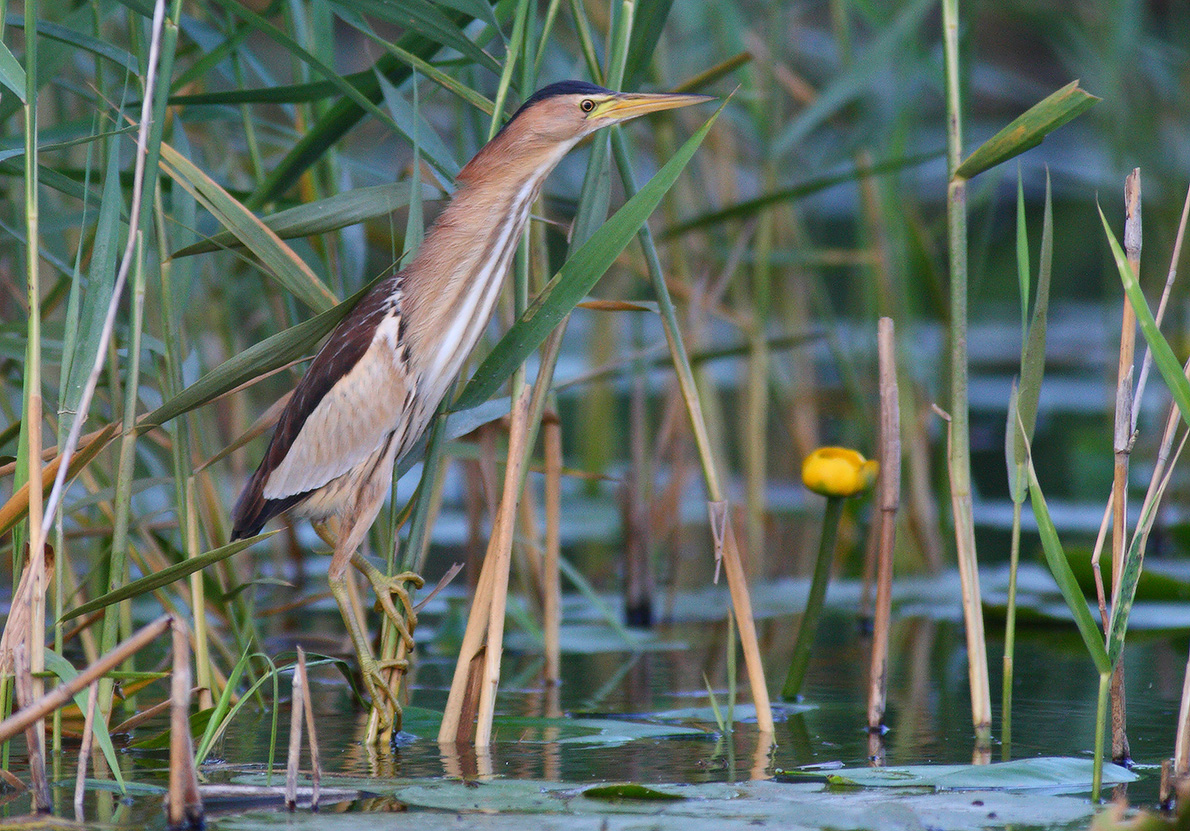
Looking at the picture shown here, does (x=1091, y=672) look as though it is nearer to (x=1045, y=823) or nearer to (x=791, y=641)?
(x=791, y=641)

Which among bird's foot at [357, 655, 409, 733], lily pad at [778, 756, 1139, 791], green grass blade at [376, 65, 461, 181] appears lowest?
lily pad at [778, 756, 1139, 791]

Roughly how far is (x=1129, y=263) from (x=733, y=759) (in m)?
0.82

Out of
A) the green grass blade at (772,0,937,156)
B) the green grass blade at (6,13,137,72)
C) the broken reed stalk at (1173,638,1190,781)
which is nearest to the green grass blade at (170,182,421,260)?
the green grass blade at (6,13,137,72)

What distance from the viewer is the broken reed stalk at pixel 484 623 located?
5.89 feet

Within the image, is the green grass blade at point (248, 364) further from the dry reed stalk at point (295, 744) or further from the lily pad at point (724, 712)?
the lily pad at point (724, 712)

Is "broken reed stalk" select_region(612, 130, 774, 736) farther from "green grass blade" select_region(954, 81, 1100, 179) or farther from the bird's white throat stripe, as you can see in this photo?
"green grass blade" select_region(954, 81, 1100, 179)

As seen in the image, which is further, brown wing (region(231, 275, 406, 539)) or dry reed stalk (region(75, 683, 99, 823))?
brown wing (region(231, 275, 406, 539))

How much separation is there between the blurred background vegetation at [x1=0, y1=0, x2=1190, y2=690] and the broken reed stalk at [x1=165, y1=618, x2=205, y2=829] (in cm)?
39

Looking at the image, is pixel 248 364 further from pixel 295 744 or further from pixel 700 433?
pixel 700 433

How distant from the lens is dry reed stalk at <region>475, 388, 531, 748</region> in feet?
5.87

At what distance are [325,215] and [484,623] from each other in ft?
1.96

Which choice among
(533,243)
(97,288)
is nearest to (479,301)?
(533,243)

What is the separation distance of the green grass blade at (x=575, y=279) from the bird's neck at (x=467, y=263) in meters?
0.12

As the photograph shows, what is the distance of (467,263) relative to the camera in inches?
75.0
